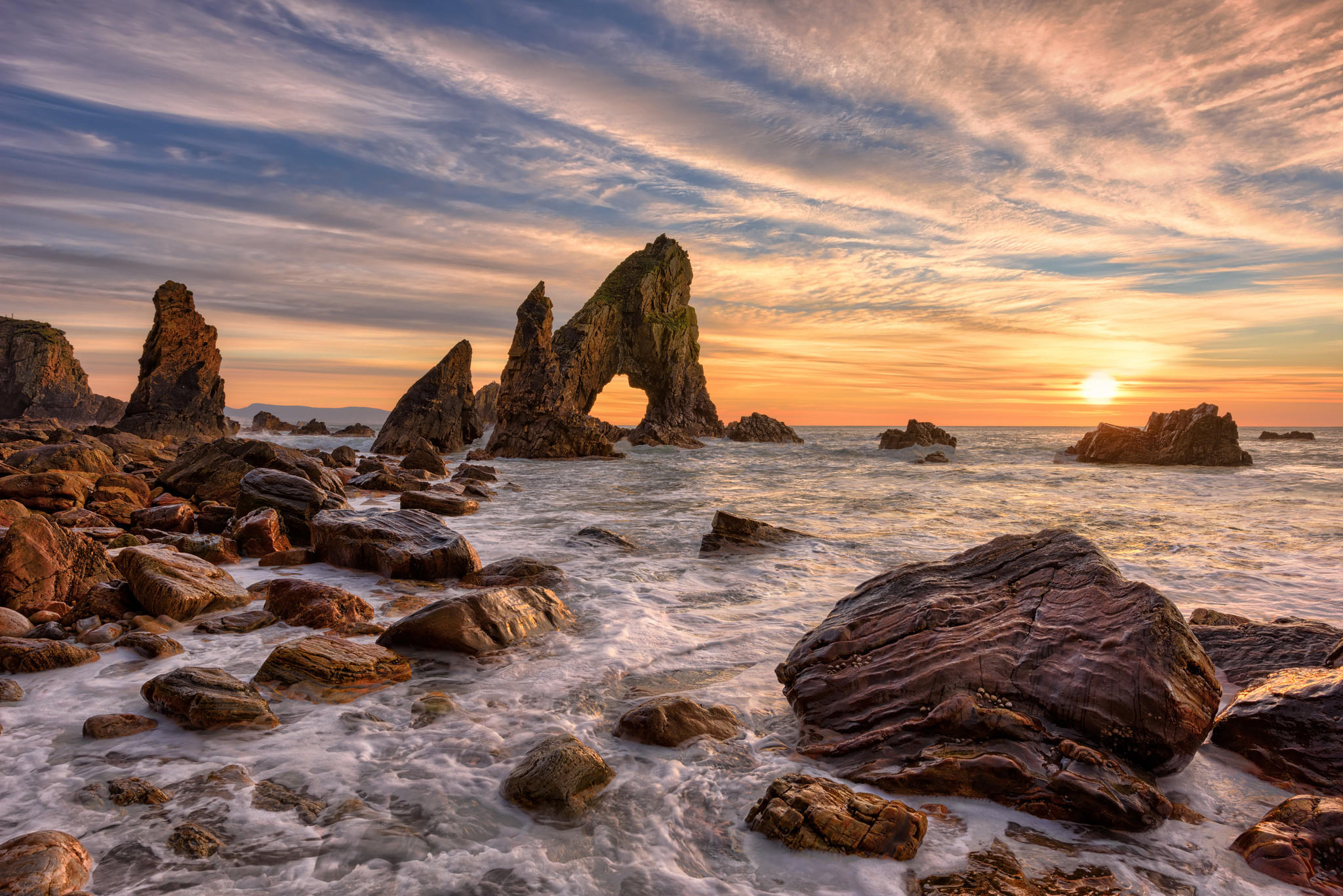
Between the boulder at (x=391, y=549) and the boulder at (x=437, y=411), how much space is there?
3237 centimetres

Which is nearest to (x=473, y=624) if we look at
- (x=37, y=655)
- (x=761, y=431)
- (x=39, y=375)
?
(x=37, y=655)

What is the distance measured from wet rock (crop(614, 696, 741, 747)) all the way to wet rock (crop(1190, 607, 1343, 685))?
481 centimetres

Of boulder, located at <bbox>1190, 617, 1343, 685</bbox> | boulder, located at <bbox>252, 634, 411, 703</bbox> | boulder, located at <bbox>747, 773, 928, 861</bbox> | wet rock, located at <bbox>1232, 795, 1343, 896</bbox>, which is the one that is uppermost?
boulder, located at <bbox>1190, 617, 1343, 685</bbox>

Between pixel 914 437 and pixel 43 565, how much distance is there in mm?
56999

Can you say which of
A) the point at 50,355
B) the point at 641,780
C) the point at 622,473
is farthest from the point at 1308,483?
the point at 50,355

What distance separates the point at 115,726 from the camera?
4.63 metres

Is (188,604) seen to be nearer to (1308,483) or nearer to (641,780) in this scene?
(641,780)

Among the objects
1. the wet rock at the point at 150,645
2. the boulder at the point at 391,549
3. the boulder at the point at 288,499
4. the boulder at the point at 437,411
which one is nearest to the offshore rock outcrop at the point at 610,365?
the boulder at the point at 437,411

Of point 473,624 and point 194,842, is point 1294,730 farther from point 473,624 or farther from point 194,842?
point 194,842

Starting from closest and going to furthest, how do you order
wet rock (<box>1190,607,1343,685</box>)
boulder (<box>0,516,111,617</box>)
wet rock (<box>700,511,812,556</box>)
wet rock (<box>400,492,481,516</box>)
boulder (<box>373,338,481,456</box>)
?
wet rock (<box>1190,607,1343,685</box>)
boulder (<box>0,516,111,617</box>)
wet rock (<box>700,511,812,556</box>)
wet rock (<box>400,492,481,516</box>)
boulder (<box>373,338,481,456</box>)

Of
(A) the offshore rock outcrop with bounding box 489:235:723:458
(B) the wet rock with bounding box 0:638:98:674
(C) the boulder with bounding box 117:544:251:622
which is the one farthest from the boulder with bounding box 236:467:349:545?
(A) the offshore rock outcrop with bounding box 489:235:723:458

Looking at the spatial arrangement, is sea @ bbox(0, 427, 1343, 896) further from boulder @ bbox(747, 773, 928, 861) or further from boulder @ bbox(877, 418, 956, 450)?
boulder @ bbox(877, 418, 956, 450)

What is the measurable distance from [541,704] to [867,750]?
107 inches

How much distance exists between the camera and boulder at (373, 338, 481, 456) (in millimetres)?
41406
